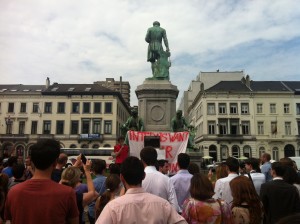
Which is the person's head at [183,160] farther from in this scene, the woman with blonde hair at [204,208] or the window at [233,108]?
the window at [233,108]

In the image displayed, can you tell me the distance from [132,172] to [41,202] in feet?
2.85

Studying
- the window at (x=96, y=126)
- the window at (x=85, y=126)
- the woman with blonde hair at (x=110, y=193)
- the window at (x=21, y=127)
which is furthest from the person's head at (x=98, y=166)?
the window at (x=21, y=127)

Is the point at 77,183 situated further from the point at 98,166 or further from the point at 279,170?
the point at 279,170

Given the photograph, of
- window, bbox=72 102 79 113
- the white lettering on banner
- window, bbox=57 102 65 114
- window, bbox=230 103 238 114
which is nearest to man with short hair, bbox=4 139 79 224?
the white lettering on banner

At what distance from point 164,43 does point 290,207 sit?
45.8 ft

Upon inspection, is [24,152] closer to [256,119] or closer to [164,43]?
[256,119]

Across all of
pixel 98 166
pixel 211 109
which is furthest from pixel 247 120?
pixel 98 166

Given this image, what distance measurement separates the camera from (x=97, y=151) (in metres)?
43.0

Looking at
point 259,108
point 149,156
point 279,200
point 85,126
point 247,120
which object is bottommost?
point 279,200

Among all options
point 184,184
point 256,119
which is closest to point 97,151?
point 256,119

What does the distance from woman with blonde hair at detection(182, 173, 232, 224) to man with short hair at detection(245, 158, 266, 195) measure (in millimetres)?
2655

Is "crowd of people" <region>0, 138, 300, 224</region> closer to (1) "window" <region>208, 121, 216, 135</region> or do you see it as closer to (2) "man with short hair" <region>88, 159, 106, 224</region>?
(2) "man with short hair" <region>88, 159, 106, 224</region>

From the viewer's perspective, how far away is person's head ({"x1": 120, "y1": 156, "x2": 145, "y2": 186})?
3.00 m

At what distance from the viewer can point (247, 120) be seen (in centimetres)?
6128
